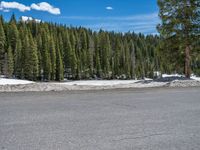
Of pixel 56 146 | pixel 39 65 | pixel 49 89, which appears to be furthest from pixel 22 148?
pixel 39 65

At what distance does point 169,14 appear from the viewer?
24078mm

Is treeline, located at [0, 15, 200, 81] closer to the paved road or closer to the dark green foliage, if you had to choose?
the dark green foliage

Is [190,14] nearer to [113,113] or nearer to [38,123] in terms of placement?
[113,113]

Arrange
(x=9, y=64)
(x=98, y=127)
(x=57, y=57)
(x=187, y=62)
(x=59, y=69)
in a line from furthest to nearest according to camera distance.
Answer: (x=57, y=57) < (x=59, y=69) < (x=9, y=64) < (x=187, y=62) < (x=98, y=127)

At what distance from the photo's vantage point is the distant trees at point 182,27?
23388 millimetres

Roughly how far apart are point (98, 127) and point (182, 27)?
1989 centimetres

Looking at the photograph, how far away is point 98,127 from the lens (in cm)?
614

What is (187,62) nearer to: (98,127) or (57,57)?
(98,127)

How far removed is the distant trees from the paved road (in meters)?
15.5

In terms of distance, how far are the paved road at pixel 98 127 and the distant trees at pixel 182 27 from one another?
15.5m

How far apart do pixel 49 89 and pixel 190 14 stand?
1497cm

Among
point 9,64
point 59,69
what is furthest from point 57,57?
point 9,64

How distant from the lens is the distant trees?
23.4 m

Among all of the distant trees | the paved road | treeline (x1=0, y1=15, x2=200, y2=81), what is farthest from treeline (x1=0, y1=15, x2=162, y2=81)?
the paved road
